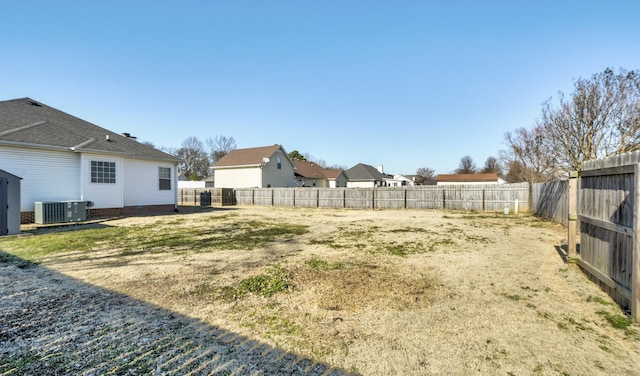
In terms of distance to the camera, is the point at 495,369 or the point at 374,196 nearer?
the point at 495,369

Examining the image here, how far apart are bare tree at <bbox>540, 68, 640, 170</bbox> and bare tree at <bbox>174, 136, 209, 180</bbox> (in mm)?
58903

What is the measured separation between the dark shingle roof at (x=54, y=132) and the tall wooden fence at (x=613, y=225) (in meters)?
17.1

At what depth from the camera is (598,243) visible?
15.7 feet

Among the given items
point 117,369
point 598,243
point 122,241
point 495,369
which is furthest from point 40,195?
point 598,243

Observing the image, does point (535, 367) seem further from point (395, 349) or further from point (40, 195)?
point (40, 195)

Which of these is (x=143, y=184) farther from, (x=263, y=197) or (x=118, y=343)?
(x=118, y=343)

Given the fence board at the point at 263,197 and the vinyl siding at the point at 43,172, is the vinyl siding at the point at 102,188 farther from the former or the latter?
the fence board at the point at 263,197

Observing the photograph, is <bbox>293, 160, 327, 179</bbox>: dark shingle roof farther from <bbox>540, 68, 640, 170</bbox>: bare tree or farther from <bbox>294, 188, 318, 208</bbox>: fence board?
<bbox>540, 68, 640, 170</bbox>: bare tree

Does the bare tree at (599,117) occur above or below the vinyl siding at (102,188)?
above

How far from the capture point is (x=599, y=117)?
15188mm

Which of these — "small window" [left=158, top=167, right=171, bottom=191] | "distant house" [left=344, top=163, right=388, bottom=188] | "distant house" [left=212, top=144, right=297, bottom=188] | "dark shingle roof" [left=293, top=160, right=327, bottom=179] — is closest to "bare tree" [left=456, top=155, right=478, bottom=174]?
"distant house" [left=344, top=163, right=388, bottom=188]

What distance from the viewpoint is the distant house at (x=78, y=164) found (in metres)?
12.1

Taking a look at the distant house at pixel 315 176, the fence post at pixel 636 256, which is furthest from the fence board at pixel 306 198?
the fence post at pixel 636 256

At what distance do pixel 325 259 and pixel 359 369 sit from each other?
3.89 meters
